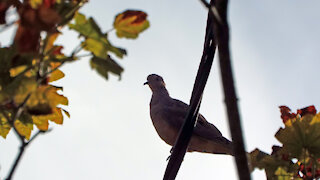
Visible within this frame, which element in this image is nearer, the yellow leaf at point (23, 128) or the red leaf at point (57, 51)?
the red leaf at point (57, 51)

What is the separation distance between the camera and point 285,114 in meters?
1.98

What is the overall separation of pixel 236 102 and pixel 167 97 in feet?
15.3

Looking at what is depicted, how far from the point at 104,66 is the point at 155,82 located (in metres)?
4.85

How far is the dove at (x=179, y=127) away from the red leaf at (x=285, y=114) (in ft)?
9.37

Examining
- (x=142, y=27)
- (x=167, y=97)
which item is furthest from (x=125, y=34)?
(x=167, y=97)

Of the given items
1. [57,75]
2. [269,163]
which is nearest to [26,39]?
[57,75]

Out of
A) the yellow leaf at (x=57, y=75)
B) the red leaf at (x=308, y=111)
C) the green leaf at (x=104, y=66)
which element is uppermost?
the red leaf at (x=308, y=111)

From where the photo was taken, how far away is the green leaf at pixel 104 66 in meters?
1.44

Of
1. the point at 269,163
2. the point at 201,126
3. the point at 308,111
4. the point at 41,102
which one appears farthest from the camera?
the point at 201,126

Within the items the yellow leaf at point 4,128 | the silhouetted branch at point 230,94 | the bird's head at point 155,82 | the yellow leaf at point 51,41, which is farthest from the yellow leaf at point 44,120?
the bird's head at point 155,82

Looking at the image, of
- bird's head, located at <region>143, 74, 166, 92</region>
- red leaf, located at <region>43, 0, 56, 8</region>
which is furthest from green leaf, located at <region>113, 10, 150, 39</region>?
bird's head, located at <region>143, 74, 166, 92</region>

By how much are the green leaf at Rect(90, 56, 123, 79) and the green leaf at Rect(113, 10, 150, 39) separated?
0.36ft

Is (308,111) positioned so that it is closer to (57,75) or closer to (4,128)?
(57,75)

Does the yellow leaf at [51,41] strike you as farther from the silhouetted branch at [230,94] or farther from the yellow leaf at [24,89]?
the silhouetted branch at [230,94]
